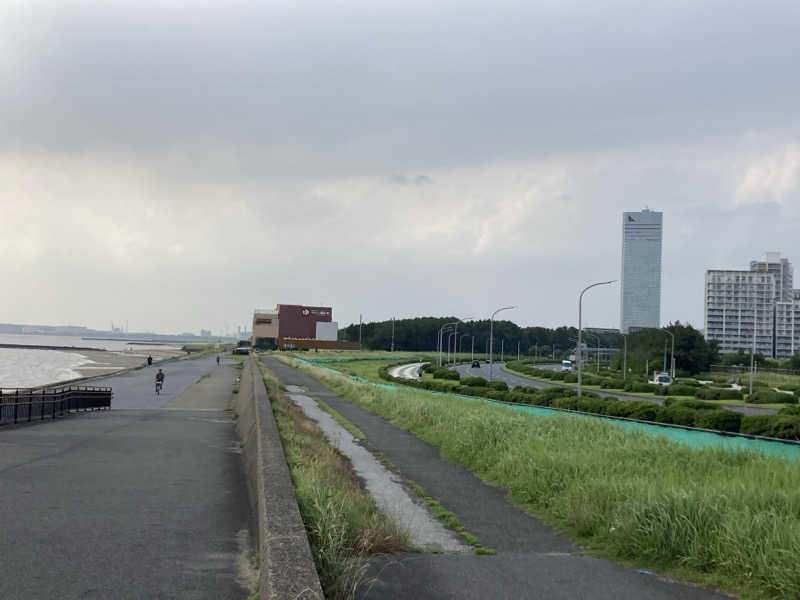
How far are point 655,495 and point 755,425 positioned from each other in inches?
754

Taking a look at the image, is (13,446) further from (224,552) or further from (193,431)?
(224,552)

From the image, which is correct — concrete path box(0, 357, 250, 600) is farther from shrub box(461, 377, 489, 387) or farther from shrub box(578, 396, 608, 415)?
shrub box(461, 377, 489, 387)

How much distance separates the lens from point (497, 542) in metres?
10.3

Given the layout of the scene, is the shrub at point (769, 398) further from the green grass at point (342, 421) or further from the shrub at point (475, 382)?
the green grass at point (342, 421)

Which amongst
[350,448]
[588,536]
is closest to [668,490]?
[588,536]

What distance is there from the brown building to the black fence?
138815 mm

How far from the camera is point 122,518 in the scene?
1002cm

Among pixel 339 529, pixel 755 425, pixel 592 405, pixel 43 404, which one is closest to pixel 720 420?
pixel 755 425

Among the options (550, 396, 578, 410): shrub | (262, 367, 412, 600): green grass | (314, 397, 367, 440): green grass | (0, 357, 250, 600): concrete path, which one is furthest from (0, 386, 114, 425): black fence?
(550, 396, 578, 410): shrub

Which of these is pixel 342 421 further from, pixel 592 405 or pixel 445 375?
pixel 445 375

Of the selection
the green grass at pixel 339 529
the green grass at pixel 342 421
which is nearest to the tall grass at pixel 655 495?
the green grass at pixel 339 529

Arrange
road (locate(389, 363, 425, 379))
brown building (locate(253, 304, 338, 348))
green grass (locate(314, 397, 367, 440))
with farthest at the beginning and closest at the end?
brown building (locate(253, 304, 338, 348)), road (locate(389, 363, 425, 379)), green grass (locate(314, 397, 367, 440))

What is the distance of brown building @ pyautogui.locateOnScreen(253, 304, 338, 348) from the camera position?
176 metres

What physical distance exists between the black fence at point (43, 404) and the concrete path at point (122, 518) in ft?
13.9
